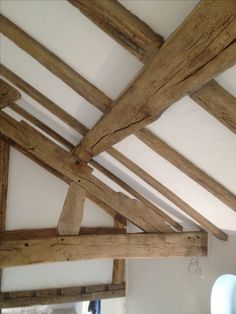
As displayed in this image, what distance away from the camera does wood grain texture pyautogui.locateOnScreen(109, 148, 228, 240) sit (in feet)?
8.28

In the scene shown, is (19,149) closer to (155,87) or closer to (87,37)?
(87,37)

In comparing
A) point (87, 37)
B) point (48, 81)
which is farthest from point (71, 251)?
point (87, 37)

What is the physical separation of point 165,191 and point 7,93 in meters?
1.81

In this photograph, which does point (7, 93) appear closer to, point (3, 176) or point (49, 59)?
point (49, 59)

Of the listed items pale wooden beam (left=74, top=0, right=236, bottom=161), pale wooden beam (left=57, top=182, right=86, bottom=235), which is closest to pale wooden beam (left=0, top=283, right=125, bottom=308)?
pale wooden beam (left=57, top=182, right=86, bottom=235)

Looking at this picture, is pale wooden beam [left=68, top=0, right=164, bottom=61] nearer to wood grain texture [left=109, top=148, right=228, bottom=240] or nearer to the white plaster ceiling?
the white plaster ceiling

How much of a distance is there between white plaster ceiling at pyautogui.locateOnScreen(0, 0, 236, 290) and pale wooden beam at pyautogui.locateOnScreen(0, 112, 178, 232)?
0.96 ft

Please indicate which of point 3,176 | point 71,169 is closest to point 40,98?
point 71,169

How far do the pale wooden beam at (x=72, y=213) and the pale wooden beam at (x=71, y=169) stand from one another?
96mm

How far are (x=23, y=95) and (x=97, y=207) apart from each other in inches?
84.3

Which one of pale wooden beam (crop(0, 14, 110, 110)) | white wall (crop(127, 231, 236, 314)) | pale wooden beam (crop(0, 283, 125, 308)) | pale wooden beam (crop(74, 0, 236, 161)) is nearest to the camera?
pale wooden beam (crop(74, 0, 236, 161))

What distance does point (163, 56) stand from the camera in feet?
3.66

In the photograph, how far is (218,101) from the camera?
1.30 metres

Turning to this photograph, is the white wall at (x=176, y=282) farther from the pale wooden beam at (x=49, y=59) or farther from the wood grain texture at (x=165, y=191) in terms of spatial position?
the pale wooden beam at (x=49, y=59)
